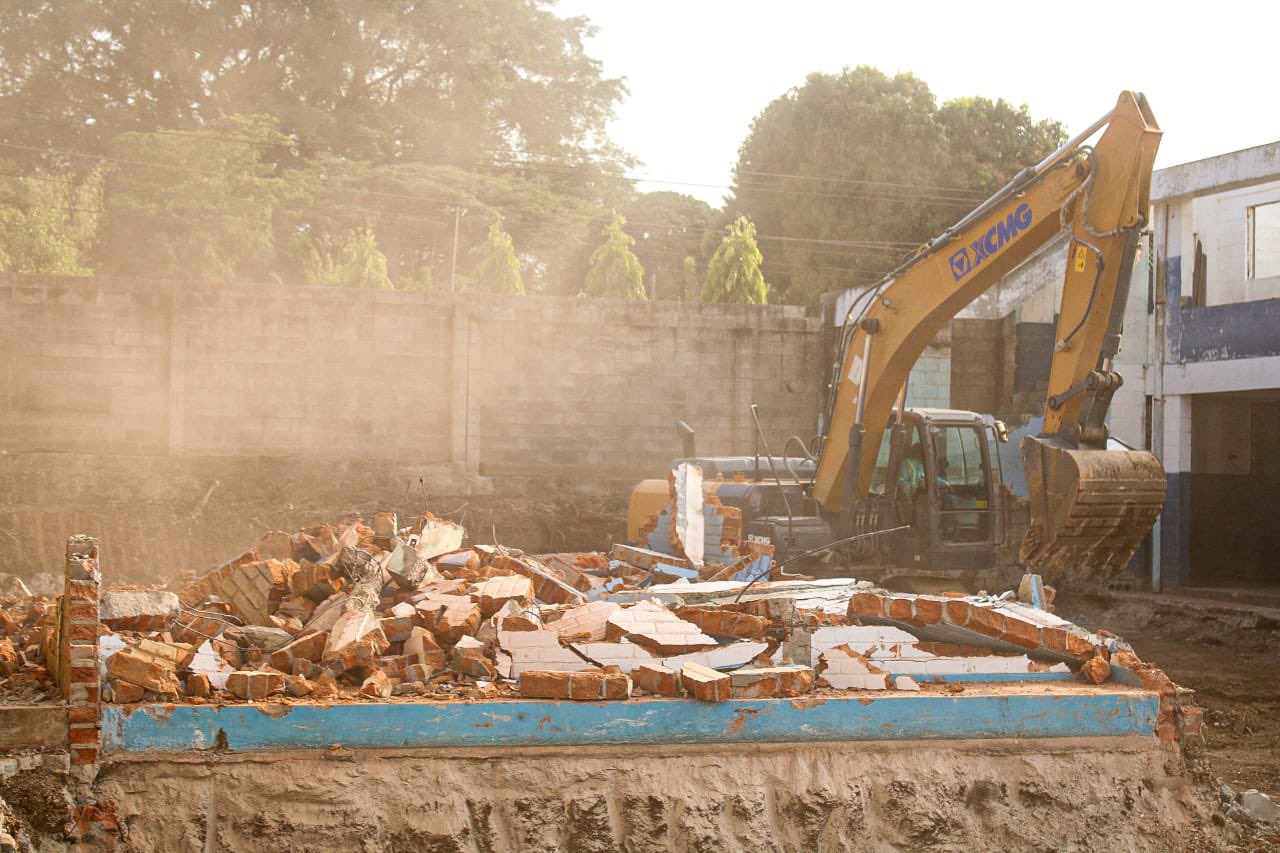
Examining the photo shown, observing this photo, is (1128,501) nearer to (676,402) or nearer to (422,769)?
(422,769)

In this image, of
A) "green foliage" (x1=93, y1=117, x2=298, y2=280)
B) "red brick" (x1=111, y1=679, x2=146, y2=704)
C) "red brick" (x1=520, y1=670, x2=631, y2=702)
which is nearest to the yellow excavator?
"red brick" (x1=520, y1=670, x2=631, y2=702)

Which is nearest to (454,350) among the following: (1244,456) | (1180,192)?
(1180,192)

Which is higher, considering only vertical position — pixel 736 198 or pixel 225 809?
pixel 736 198

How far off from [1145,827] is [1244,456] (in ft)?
37.4

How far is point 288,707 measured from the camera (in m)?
4.85

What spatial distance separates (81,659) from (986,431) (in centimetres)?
761

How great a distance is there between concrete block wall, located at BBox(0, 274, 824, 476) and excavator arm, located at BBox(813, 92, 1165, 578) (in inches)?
253

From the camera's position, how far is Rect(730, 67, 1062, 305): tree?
106 ft

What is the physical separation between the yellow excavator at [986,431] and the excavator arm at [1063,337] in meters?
0.01

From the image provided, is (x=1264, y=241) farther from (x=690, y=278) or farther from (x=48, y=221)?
(x=690, y=278)

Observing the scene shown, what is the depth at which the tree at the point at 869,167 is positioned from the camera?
106 ft

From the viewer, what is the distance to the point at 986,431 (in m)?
10.3

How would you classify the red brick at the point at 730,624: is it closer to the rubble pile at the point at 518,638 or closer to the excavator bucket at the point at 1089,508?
the rubble pile at the point at 518,638

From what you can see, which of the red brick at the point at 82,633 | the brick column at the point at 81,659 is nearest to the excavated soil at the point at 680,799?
the brick column at the point at 81,659
